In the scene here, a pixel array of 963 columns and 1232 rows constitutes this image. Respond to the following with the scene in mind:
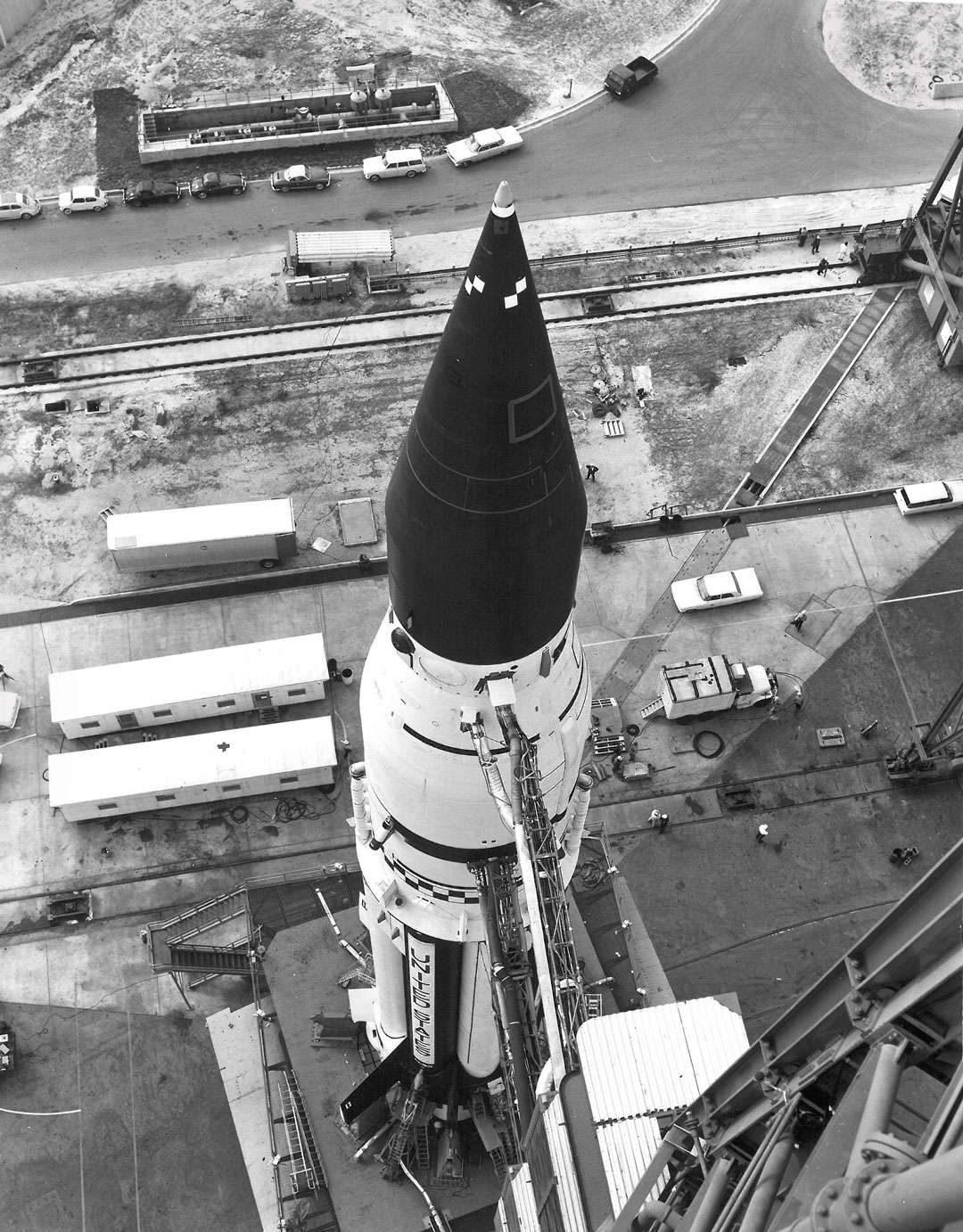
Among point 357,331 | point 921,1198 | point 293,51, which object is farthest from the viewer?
point 293,51

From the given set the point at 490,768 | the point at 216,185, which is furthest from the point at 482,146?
the point at 490,768

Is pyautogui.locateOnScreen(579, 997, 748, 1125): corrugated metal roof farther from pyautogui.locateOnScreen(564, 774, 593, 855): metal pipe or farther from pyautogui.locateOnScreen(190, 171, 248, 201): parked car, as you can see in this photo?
pyautogui.locateOnScreen(190, 171, 248, 201): parked car

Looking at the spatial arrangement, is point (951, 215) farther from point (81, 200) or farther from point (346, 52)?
Answer: point (81, 200)

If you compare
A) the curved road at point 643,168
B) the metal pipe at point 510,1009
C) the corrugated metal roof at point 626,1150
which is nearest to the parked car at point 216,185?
the curved road at point 643,168

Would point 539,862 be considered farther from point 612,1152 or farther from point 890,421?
point 890,421

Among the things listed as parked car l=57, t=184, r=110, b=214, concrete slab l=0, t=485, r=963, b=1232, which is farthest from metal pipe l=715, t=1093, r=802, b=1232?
parked car l=57, t=184, r=110, b=214

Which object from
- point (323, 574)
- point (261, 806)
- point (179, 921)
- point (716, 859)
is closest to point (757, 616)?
point (716, 859)
